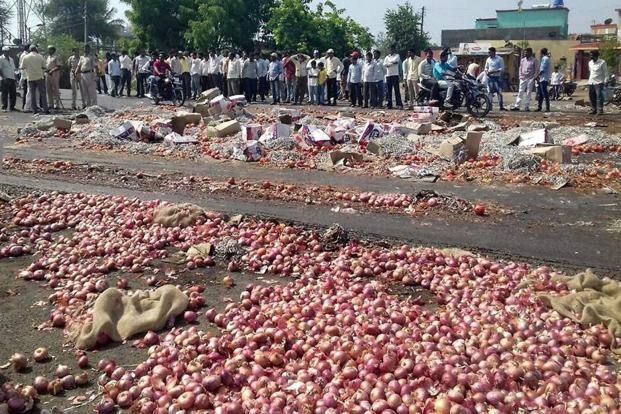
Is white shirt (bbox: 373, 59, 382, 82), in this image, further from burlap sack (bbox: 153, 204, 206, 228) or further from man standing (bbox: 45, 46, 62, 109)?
burlap sack (bbox: 153, 204, 206, 228)

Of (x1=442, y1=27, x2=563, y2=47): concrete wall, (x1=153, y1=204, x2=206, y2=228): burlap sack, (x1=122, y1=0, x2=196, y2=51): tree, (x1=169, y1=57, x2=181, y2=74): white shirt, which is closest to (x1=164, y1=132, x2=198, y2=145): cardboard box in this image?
(x1=153, y1=204, x2=206, y2=228): burlap sack

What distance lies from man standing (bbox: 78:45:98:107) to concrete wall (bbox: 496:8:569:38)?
173 feet

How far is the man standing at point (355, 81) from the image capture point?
20844 mm

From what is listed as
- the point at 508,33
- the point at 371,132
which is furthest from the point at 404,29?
the point at 371,132

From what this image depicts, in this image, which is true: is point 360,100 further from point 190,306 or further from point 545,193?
point 190,306

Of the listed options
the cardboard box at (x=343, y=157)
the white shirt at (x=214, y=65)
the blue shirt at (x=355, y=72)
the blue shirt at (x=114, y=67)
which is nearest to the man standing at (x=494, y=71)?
the blue shirt at (x=355, y=72)

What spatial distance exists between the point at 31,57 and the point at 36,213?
13.2m

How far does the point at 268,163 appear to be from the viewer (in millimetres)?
11141

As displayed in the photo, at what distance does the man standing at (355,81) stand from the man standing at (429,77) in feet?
8.02

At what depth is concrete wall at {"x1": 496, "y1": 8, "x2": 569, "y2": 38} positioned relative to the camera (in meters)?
63.4

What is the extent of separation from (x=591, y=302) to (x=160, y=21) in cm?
3860

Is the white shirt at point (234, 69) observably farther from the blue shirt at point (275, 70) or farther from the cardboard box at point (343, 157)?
the cardboard box at point (343, 157)

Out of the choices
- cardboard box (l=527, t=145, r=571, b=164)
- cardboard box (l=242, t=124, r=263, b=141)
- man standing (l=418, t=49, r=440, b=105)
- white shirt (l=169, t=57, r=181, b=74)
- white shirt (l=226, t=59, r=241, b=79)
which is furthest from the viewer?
Result: white shirt (l=169, t=57, r=181, b=74)

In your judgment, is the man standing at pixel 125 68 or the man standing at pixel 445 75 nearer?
the man standing at pixel 445 75
